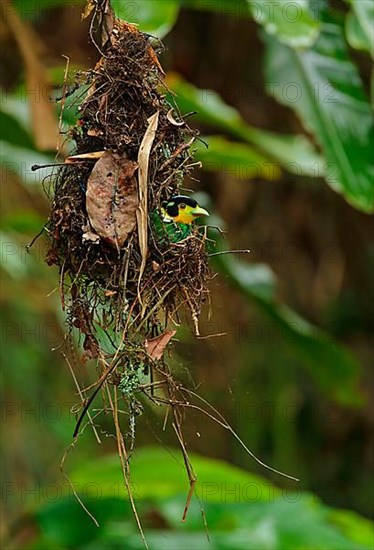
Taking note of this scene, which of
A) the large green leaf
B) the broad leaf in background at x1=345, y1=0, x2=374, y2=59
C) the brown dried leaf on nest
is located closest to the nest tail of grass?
the brown dried leaf on nest

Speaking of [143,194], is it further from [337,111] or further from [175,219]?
[337,111]

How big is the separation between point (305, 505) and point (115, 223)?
0.95 metres

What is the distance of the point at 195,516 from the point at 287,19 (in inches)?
34.1

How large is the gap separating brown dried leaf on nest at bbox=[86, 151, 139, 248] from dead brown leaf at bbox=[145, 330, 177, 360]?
0.30 feet

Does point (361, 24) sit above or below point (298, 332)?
above

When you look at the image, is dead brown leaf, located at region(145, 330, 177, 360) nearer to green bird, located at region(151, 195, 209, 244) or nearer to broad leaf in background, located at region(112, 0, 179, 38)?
green bird, located at region(151, 195, 209, 244)

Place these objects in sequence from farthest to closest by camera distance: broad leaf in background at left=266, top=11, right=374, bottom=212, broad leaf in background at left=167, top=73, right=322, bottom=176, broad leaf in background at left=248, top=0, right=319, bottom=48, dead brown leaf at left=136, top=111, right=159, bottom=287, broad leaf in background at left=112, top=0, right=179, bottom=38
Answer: broad leaf in background at left=167, top=73, right=322, bottom=176 < broad leaf in background at left=266, top=11, right=374, bottom=212 < broad leaf in background at left=248, top=0, right=319, bottom=48 < broad leaf in background at left=112, top=0, right=179, bottom=38 < dead brown leaf at left=136, top=111, right=159, bottom=287

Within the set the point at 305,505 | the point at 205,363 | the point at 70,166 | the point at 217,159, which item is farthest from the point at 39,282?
the point at 70,166

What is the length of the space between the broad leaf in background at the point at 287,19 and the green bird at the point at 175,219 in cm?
39

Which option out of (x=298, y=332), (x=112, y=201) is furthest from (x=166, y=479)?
(x=112, y=201)

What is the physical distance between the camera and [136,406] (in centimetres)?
88

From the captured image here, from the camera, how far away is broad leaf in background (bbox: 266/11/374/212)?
1.53 metres

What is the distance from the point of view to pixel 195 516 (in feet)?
5.46

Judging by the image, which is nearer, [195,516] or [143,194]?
[143,194]
